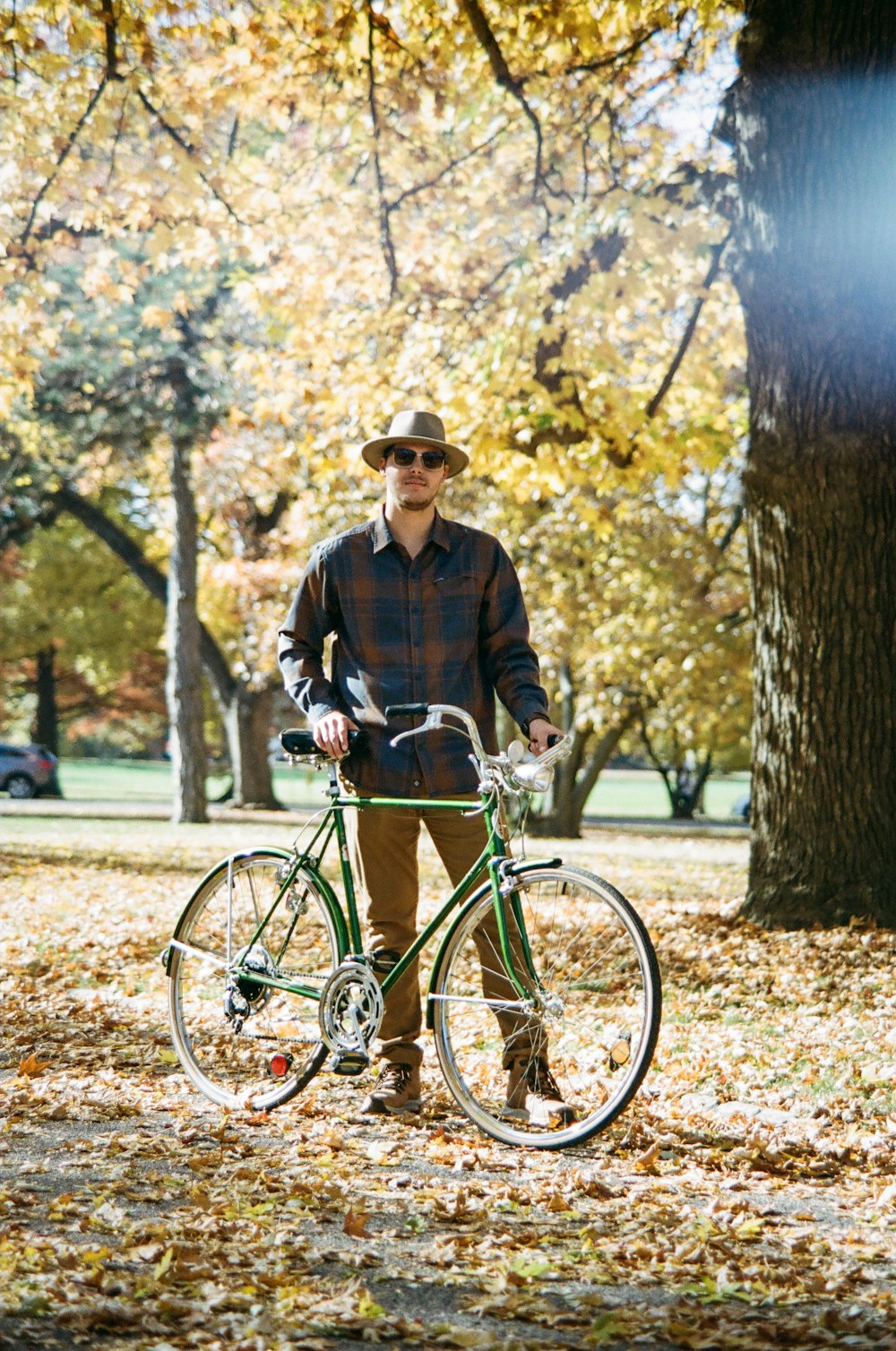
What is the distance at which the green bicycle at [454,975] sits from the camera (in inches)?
168

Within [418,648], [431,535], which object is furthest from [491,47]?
[418,648]

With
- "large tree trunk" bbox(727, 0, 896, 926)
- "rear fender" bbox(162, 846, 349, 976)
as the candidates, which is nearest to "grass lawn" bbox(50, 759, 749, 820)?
"large tree trunk" bbox(727, 0, 896, 926)

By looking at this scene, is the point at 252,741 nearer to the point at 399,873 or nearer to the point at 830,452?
the point at 830,452

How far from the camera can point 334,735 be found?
460 cm

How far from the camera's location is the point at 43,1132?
183 inches

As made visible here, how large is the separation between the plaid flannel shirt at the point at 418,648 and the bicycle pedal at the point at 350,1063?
2.75 feet

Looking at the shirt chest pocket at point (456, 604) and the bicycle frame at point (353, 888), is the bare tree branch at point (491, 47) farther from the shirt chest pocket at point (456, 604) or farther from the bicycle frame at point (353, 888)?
the bicycle frame at point (353, 888)

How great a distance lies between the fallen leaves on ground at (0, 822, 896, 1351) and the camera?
3.08 metres

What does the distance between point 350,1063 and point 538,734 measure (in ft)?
3.94

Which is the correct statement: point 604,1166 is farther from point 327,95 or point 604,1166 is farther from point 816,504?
point 327,95

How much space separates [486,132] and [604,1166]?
10480 millimetres

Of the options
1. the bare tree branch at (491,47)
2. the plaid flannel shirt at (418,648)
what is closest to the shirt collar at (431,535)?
the plaid flannel shirt at (418,648)

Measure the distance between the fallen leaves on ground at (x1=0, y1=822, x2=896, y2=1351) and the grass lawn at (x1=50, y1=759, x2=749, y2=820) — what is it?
29.6 meters

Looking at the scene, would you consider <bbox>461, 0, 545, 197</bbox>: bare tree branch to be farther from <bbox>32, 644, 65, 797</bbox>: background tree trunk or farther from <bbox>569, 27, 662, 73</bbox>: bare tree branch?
<bbox>32, 644, 65, 797</bbox>: background tree trunk
